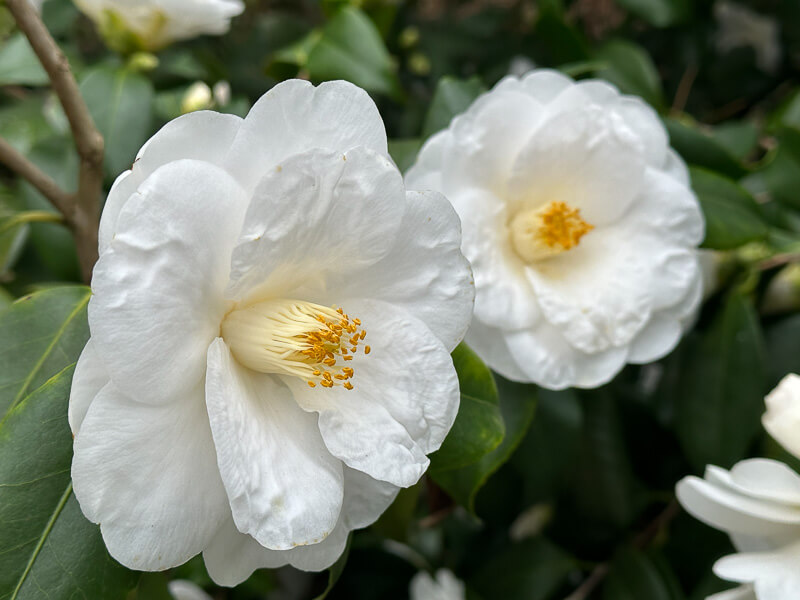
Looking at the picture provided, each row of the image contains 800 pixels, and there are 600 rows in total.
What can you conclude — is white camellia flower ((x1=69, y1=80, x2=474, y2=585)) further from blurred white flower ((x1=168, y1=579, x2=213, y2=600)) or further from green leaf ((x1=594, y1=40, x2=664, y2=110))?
green leaf ((x1=594, y1=40, x2=664, y2=110))

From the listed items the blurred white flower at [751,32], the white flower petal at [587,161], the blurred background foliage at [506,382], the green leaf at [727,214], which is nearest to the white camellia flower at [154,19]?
the blurred background foliage at [506,382]

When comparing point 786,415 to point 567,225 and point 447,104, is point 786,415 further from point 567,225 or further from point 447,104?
point 447,104

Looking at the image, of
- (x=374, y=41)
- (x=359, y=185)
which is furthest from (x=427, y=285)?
(x=374, y=41)

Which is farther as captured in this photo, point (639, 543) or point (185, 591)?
point (639, 543)

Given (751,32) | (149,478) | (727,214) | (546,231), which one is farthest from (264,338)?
(751,32)

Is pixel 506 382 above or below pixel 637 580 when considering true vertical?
above

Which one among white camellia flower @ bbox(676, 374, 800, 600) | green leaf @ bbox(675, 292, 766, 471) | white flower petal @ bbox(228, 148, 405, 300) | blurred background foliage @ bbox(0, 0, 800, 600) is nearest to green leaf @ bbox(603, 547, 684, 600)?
blurred background foliage @ bbox(0, 0, 800, 600)
